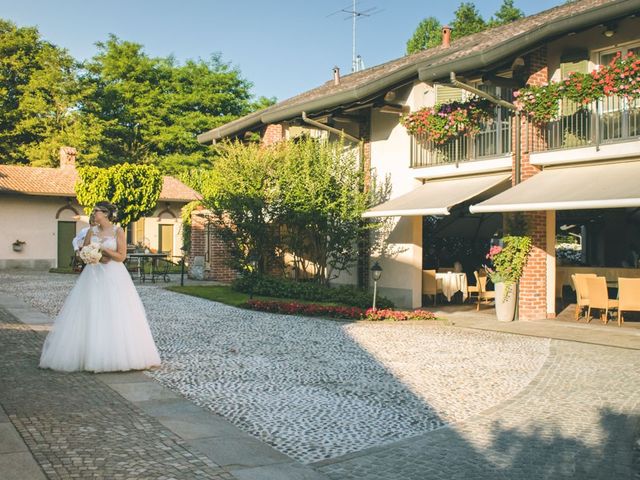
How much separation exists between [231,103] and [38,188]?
57.7 ft

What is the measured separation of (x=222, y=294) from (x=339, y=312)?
16.4 ft

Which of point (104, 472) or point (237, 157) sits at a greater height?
point (237, 157)

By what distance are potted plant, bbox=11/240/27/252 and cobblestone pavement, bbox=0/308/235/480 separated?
2346 cm

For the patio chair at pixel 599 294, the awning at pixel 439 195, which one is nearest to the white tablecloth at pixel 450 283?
the awning at pixel 439 195

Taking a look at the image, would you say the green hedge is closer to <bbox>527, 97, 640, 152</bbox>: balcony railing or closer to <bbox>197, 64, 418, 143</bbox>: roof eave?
<bbox>197, 64, 418, 143</bbox>: roof eave

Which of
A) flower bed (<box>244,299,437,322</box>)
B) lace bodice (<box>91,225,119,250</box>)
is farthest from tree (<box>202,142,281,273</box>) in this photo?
lace bodice (<box>91,225,119,250</box>)

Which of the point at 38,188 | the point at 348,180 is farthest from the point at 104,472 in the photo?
the point at 38,188

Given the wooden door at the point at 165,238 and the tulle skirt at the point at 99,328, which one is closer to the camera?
the tulle skirt at the point at 99,328

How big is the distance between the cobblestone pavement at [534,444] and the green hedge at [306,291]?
7.37m

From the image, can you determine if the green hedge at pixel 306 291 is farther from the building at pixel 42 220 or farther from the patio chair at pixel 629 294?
the building at pixel 42 220

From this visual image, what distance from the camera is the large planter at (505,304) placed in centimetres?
1331

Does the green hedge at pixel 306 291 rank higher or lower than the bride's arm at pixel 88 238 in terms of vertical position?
lower

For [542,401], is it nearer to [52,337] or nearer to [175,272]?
[52,337]

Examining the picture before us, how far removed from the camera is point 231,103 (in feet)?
143
